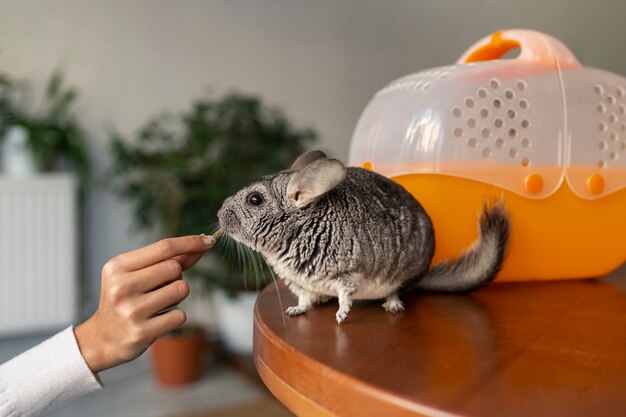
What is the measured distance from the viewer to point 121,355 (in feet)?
2.12

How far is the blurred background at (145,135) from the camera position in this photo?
2.57 meters

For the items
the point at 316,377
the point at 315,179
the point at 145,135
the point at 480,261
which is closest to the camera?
the point at 316,377

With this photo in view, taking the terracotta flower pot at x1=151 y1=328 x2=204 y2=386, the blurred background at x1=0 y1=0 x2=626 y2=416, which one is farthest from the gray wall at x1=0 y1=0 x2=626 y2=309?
the terracotta flower pot at x1=151 y1=328 x2=204 y2=386

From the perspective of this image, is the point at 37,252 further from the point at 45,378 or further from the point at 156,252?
the point at 156,252

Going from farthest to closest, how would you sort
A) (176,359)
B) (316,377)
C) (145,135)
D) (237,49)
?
(237,49) < (145,135) < (176,359) < (316,377)

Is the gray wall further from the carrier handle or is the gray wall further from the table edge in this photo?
the table edge

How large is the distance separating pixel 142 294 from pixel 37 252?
2294mm

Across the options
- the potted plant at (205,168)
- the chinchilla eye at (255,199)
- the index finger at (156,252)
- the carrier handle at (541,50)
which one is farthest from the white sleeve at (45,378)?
the potted plant at (205,168)

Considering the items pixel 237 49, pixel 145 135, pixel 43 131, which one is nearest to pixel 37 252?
pixel 43 131

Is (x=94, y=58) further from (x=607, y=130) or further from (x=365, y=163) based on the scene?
(x=607, y=130)

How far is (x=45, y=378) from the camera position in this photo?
687mm

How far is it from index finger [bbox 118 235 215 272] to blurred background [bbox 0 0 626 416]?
179 cm

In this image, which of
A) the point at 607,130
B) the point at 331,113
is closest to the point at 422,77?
the point at 607,130

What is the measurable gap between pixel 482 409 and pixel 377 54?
3.33m
